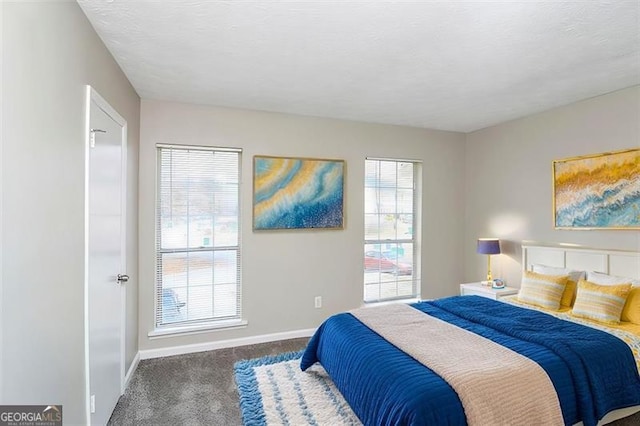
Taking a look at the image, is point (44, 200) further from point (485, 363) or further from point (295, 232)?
point (295, 232)

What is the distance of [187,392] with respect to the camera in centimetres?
269

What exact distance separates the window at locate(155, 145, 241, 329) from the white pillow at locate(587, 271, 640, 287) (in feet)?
11.3

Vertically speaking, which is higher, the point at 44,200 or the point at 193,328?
the point at 44,200

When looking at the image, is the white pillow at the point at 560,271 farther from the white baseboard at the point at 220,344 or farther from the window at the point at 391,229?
the white baseboard at the point at 220,344

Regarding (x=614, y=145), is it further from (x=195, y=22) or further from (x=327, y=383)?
(x=195, y=22)

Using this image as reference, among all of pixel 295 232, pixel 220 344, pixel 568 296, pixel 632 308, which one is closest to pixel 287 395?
pixel 220 344

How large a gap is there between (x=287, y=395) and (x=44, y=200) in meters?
2.08

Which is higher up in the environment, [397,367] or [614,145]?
[614,145]

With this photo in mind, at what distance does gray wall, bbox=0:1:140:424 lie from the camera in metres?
1.20

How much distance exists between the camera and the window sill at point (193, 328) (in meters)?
3.36

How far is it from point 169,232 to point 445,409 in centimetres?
295

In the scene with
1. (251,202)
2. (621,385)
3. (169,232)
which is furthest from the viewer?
(251,202)

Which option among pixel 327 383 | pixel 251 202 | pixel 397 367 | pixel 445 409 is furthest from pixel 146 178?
pixel 445 409

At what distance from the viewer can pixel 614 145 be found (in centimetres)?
309
